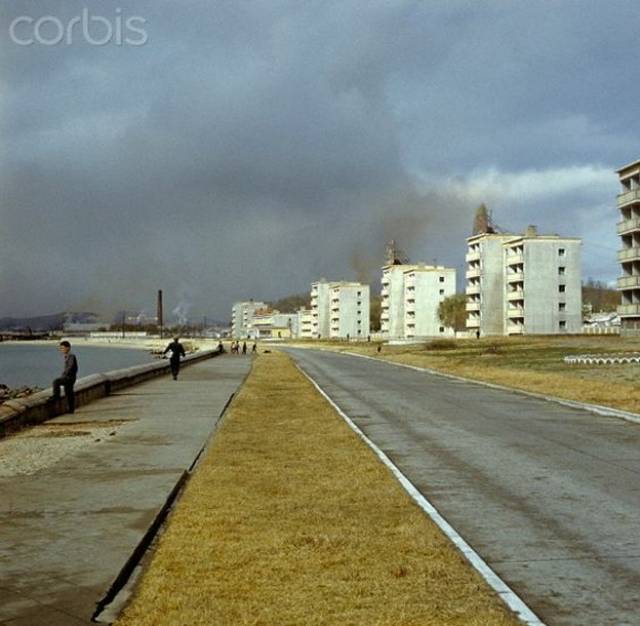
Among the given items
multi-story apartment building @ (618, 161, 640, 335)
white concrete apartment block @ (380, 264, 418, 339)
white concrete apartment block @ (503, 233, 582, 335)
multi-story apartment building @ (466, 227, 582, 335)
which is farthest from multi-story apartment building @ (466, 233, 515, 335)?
white concrete apartment block @ (380, 264, 418, 339)

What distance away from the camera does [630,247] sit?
78.7m

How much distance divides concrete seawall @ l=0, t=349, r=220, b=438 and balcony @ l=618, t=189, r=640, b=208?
5311cm

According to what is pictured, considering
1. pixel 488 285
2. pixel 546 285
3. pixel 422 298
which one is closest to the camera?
pixel 546 285

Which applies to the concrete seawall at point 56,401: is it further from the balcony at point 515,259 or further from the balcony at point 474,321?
the balcony at point 474,321

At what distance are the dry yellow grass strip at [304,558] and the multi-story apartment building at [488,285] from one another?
10658cm

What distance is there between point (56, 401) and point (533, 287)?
93.9 metres

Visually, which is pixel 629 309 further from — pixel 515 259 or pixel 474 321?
pixel 474 321

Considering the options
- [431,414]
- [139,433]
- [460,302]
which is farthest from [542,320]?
[139,433]

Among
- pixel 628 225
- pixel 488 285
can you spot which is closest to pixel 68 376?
pixel 628 225

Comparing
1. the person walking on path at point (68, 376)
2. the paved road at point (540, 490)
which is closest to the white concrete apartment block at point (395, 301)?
the paved road at point (540, 490)

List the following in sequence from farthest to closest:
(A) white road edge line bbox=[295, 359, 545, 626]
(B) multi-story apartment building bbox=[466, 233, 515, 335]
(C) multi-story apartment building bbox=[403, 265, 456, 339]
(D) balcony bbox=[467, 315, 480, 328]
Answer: (C) multi-story apartment building bbox=[403, 265, 456, 339], (D) balcony bbox=[467, 315, 480, 328], (B) multi-story apartment building bbox=[466, 233, 515, 335], (A) white road edge line bbox=[295, 359, 545, 626]

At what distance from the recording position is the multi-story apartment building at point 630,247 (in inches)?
3010

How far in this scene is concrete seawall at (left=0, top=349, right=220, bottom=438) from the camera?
16.5 metres

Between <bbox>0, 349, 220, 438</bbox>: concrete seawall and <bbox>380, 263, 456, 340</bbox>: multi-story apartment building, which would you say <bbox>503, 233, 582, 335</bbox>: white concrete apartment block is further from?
<bbox>0, 349, 220, 438</bbox>: concrete seawall
